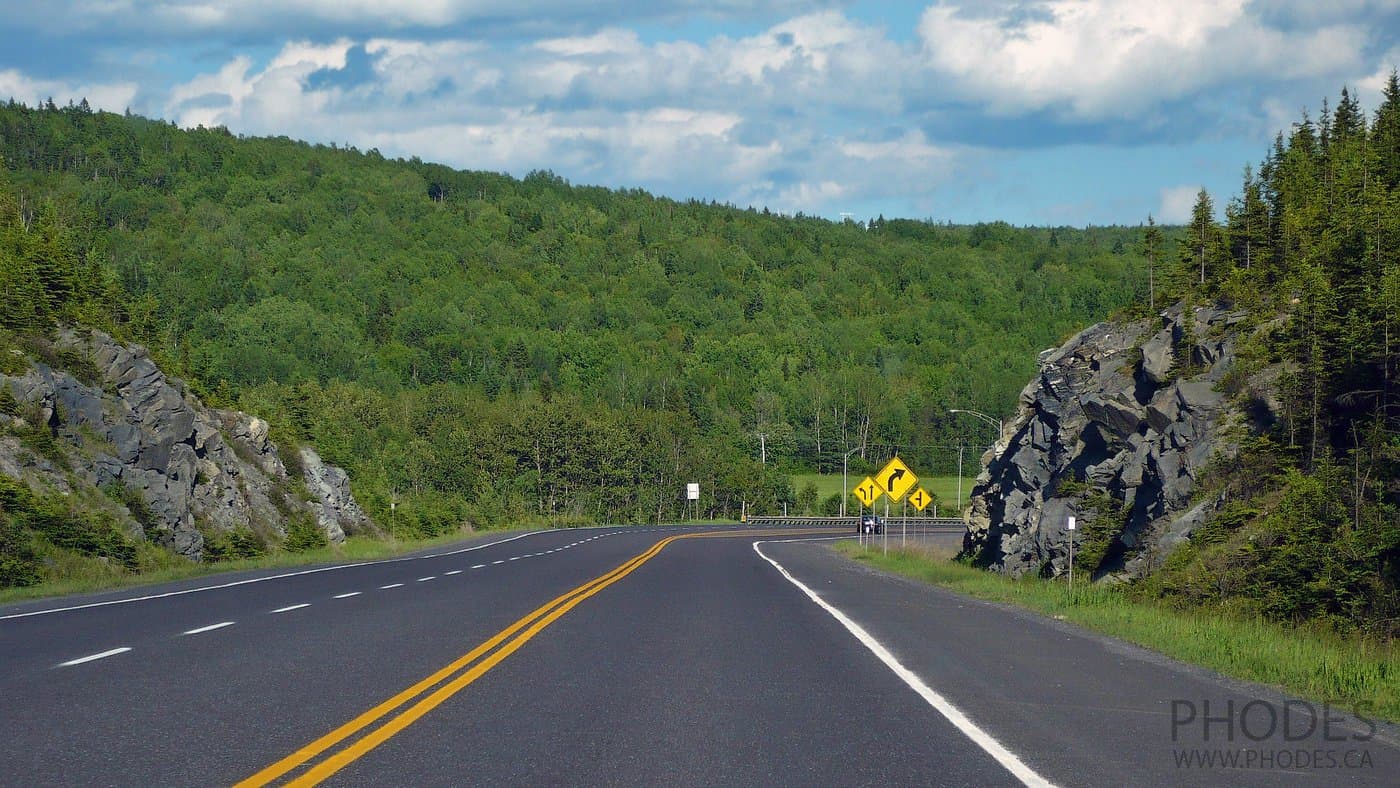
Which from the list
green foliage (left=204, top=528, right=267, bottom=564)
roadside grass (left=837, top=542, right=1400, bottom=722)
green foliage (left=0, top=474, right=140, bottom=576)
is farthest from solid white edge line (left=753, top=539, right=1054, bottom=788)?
green foliage (left=204, top=528, right=267, bottom=564)

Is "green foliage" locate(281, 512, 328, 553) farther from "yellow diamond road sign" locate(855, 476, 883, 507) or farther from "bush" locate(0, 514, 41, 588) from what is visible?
"yellow diamond road sign" locate(855, 476, 883, 507)

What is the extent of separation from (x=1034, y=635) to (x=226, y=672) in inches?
417

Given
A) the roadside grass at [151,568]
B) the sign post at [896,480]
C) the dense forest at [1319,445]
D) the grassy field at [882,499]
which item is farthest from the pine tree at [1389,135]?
the grassy field at [882,499]

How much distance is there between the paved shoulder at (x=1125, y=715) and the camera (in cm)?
855

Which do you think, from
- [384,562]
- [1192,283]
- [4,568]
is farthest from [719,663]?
[1192,283]

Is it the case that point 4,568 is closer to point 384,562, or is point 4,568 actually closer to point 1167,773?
point 384,562

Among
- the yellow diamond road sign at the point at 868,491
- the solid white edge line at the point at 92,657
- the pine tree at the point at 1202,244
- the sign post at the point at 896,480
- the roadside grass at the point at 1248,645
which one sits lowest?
the roadside grass at the point at 1248,645

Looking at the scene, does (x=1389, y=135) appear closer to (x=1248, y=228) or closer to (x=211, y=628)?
(x=1248, y=228)

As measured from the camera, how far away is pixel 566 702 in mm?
10711

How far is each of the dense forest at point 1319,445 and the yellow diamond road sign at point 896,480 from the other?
1505 cm

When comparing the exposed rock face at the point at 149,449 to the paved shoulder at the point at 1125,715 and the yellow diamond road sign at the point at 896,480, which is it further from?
the paved shoulder at the point at 1125,715

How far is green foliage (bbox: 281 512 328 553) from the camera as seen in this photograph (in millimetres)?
47906

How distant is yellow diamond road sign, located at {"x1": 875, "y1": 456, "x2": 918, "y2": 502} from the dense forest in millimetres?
15046

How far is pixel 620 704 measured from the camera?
420 inches
